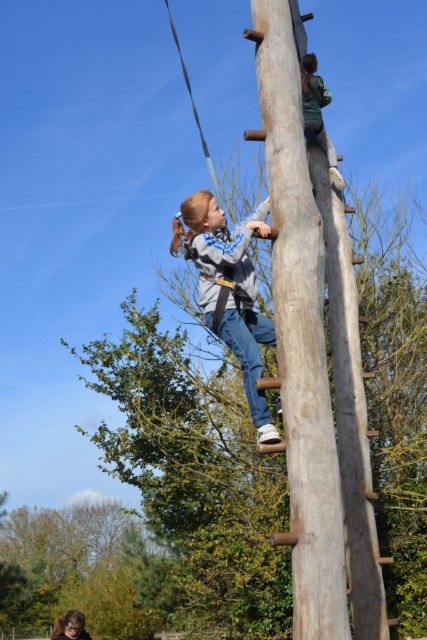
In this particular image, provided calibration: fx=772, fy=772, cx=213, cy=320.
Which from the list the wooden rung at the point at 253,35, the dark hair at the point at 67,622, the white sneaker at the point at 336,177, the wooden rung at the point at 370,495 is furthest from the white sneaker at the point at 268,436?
the white sneaker at the point at 336,177

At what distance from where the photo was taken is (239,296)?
14.1 ft

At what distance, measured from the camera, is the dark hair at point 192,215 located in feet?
14.3

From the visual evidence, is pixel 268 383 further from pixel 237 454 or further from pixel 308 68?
pixel 237 454

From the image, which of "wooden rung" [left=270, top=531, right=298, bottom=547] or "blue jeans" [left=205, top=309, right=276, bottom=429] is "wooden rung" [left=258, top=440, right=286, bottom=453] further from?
"wooden rung" [left=270, top=531, right=298, bottom=547]

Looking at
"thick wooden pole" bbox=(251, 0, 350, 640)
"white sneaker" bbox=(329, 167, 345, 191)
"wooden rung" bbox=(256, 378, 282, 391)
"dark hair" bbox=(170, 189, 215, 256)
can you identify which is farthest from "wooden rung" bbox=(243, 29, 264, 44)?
"white sneaker" bbox=(329, 167, 345, 191)

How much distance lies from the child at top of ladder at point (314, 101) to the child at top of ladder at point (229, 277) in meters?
1.77

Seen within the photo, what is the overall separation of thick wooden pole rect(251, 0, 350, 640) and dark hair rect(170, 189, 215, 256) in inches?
18.8

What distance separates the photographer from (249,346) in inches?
166

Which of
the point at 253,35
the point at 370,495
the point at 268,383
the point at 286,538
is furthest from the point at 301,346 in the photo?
the point at 370,495

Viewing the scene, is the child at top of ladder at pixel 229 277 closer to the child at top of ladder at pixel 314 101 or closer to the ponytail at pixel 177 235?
the ponytail at pixel 177 235

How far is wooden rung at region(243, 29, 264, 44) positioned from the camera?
4.18m

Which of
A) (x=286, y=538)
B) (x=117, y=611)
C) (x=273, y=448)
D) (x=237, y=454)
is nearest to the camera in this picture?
(x=286, y=538)

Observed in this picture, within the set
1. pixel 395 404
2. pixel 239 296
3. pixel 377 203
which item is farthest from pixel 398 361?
pixel 239 296

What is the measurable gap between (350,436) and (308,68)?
2919mm
